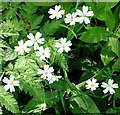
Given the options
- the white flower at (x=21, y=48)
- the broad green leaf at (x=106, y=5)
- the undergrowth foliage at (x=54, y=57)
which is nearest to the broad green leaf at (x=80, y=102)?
the undergrowth foliage at (x=54, y=57)

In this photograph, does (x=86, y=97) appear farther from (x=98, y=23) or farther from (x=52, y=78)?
(x=98, y=23)

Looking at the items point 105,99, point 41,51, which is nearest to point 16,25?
point 41,51

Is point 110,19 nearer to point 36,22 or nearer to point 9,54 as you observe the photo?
point 36,22

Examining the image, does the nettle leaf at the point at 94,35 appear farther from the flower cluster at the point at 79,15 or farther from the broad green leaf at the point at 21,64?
the broad green leaf at the point at 21,64

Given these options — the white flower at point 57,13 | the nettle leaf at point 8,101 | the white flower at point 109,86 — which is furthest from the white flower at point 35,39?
the white flower at point 109,86

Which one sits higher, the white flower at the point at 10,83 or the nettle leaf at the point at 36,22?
the nettle leaf at the point at 36,22

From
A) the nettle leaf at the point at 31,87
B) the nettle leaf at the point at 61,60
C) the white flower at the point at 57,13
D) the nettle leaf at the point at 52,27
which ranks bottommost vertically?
the nettle leaf at the point at 31,87

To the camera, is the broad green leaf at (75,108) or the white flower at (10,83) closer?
the white flower at (10,83)
